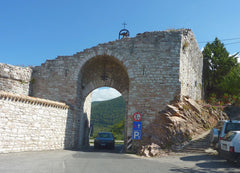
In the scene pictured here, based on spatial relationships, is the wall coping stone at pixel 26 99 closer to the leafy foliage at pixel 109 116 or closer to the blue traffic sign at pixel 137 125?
the blue traffic sign at pixel 137 125

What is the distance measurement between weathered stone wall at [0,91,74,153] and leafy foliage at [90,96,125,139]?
28.1m

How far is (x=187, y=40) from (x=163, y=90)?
4.16 metres

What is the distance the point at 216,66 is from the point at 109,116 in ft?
103

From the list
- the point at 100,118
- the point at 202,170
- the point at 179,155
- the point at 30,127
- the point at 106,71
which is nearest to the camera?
the point at 202,170

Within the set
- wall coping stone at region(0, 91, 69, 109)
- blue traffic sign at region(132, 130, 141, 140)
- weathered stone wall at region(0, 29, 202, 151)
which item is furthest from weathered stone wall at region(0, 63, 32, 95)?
blue traffic sign at region(132, 130, 141, 140)

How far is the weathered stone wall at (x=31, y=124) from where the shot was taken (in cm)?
941

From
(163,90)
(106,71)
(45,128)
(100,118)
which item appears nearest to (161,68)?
(163,90)

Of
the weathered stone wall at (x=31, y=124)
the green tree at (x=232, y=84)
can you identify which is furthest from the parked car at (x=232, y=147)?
the green tree at (x=232, y=84)

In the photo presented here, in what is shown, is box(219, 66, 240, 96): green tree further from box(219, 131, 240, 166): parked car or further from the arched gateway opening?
box(219, 131, 240, 166): parked car

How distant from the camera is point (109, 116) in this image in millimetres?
47844

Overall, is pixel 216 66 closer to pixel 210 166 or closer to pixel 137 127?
pixel 137 127

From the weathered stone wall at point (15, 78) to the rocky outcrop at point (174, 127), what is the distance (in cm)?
830

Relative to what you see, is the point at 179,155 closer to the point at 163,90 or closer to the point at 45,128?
the point at 163,90

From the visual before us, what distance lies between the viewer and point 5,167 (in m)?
6.23
